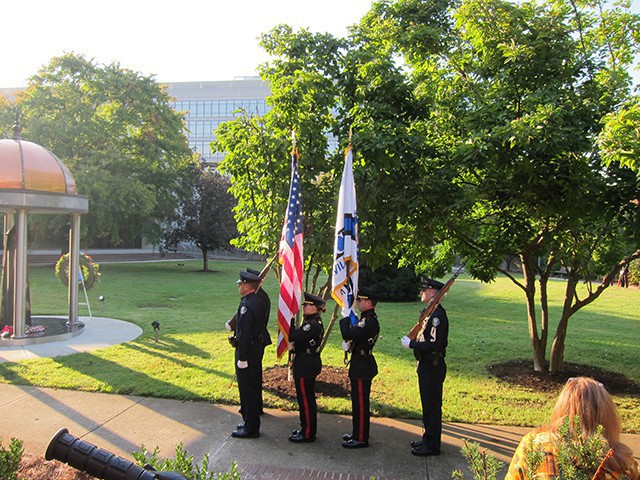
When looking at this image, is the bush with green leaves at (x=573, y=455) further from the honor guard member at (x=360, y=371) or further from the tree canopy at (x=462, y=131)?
the tree canopy at (x=462, y=131)

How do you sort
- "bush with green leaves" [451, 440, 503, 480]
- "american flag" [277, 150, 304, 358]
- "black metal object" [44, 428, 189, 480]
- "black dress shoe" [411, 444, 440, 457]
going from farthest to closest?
"american flag" [277, 150, 304, 358] → "black dress shoe" [411, 444, 440, 457] → "bush with green leaves" [451, 440, 503, 480] → "black metal object" [44, 428, 189, 480]

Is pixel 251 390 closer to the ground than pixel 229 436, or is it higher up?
higher up

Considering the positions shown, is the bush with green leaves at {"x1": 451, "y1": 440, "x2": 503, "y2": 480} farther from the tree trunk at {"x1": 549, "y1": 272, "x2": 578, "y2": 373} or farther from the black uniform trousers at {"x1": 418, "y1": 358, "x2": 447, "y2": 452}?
the tree trunk at {"x1": 549, "y1": 272, "x2": 578, "y2": 373}

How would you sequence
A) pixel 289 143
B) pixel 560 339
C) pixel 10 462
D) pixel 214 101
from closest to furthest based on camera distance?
pixel 10 462 < pixel 289 143 < pixel 560 339 < pixel 214 101

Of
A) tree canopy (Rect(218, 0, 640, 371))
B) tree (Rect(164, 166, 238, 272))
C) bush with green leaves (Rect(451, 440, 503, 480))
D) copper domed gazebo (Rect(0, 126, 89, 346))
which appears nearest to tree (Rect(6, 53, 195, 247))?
tree (Rect(164, 166, 238, 272))

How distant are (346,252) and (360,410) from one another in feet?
5.86

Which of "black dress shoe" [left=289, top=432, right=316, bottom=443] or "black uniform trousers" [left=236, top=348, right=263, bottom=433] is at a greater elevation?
"black uniform trousers" [left=236, top=348, right=263, bottom=433]

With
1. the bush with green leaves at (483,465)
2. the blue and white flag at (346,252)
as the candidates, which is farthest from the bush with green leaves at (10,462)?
the blue and white flag at (346,252)

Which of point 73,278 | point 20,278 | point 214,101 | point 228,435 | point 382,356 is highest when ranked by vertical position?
point 214,101

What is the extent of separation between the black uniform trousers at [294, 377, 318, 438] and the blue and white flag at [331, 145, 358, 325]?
0.91m

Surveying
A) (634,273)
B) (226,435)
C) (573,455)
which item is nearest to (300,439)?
(226,435)

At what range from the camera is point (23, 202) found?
9.98 m

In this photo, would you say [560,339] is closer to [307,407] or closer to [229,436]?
[307,407]

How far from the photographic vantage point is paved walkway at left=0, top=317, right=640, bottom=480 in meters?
5.10
